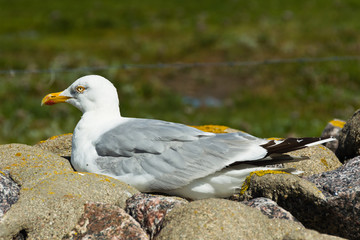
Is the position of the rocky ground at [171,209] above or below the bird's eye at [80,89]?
below

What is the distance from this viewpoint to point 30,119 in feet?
36.5

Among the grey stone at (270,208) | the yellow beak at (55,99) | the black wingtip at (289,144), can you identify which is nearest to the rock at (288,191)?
the grey stone at (270,208)

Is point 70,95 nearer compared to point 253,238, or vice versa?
point 253,238

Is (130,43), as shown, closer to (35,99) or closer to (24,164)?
(35,99)

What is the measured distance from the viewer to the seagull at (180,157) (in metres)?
4.60

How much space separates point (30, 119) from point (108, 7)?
536 inches

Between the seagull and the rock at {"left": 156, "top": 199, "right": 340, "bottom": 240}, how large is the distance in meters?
0.83

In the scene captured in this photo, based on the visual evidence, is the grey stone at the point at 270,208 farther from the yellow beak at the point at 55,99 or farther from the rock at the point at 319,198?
the yellow beak at the point at 55,99

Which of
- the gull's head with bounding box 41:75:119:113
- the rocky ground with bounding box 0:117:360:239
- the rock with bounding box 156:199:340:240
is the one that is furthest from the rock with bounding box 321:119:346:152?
the rock with bounding box 156:199:340:240

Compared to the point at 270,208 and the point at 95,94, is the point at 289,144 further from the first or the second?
the point at 95,94

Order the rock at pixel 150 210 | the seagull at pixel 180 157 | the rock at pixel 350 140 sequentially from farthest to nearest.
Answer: the rock at pixel 350 140
the seagull at pixel 180 157
the rock at pixel 150 210

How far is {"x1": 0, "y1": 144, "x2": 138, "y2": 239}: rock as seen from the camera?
12.5ft

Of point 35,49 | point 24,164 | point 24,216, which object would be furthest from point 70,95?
point 35,49

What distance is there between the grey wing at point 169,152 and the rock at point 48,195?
11.3 inches
